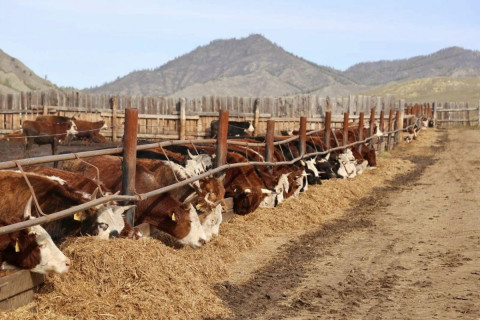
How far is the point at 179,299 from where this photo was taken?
6.16m

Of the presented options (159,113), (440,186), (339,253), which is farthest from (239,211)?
(159,113)

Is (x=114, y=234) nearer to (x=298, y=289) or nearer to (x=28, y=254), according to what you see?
(x=28, y=254)

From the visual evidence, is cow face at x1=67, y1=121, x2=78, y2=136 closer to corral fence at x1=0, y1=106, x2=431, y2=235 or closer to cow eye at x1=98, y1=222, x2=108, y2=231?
corral fence at x1=0, y1=106, x2=431, y2=235

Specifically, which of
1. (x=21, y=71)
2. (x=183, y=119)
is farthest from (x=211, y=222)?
(x=21, y=71)

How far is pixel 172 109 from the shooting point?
92.4ft

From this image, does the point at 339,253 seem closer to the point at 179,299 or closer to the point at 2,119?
the point at 179,299

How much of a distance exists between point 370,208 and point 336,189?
5.56ft

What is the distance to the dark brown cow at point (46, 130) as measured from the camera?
72.7 feet

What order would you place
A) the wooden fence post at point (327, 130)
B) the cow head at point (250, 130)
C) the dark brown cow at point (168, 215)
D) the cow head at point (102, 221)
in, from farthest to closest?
the cow head at point (250, 130)
the wooden fence post at point (327, 130)
the dark brown cow at point (168, 215)
the cow head at point (102, 221)

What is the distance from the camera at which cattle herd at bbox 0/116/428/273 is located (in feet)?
18.9

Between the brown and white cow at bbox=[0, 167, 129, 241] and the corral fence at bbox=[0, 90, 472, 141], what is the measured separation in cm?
1968

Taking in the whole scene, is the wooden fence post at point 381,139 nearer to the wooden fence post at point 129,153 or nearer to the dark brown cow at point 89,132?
the dark brown cow at point 89,132

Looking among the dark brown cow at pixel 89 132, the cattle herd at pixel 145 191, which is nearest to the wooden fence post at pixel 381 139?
the cattle herd at pixel 145 191

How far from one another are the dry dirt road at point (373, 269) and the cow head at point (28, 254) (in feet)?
5.86
